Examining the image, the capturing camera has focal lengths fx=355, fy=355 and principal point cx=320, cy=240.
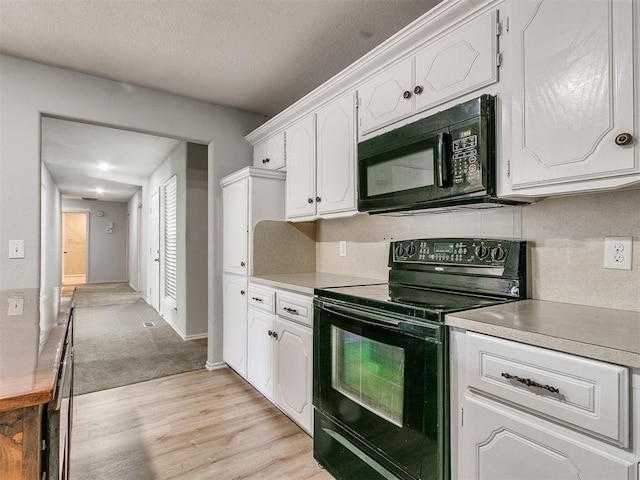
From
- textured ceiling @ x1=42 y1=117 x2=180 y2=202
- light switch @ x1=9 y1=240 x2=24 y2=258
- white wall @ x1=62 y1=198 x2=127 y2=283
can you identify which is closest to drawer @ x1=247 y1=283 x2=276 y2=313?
light switch @ x1=9 y1=240 x2=24 y2=258

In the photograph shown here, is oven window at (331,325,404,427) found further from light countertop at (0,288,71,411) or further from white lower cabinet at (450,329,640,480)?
light countertop at (0,288,71,411)

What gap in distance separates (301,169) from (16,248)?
202 centimetres

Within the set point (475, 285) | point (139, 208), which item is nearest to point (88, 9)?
point (475, 285)

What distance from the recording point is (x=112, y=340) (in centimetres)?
414

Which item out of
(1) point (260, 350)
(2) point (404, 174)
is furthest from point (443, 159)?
(1) point (260, 350)

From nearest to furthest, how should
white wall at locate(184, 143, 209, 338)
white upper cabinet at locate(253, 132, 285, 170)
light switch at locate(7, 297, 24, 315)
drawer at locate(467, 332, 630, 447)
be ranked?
drawer at locate(467, 332, 630, 447) → light switch at locate(7, 297, 24, 315) → white upper cabinet at locate(253, 132, 285, 170) → white wall at locate(184, 143, 209, 338)

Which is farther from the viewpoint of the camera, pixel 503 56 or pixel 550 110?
pixel 503 56

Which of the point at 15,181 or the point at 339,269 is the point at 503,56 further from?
the point at 15,181

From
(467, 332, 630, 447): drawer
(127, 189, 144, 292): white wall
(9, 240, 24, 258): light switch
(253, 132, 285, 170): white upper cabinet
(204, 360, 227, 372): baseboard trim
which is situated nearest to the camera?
(467, 332, 630, 447): drawer

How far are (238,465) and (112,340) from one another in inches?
119

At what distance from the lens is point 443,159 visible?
1516 mm

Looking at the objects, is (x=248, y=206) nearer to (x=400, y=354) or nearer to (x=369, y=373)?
(x=369, y=373)

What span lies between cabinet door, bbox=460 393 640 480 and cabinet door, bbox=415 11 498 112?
123cm

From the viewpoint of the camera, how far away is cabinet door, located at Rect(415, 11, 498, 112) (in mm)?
1426
